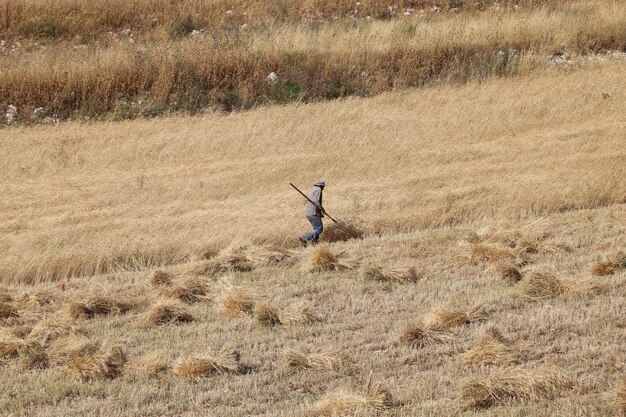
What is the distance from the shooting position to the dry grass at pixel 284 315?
41.3 feet

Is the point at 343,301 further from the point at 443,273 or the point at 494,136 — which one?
the point at 494,136

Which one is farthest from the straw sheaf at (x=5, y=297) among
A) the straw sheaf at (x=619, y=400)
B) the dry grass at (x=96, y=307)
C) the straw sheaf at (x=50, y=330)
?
the straw sheaf at (x=619, y=400)

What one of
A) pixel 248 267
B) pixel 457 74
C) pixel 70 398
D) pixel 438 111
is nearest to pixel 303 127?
pixel 438 111

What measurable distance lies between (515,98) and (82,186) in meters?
9.96

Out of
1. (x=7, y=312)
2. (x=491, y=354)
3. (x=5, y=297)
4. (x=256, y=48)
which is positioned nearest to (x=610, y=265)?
(x=491, y=354)

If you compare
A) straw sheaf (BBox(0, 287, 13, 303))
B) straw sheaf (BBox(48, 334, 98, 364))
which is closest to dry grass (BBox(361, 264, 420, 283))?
straw sheaf (BBox(48, 334, 98, 364))

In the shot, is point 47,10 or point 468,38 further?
point 47,10

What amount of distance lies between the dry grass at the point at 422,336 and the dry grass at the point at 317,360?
867mm

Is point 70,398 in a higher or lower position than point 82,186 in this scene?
higher

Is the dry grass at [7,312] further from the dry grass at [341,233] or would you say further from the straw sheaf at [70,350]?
the dry grass at [341,233]

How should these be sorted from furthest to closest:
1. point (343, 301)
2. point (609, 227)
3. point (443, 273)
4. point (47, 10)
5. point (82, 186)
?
point (47, 10), point (82, 186), point (609, 227), point (443, 273), point (343, 301)

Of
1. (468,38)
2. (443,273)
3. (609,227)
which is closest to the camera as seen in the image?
(443,273)

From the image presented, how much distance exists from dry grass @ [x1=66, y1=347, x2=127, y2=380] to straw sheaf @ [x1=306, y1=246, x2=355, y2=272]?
434 centimetres

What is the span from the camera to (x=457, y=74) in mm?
25203
